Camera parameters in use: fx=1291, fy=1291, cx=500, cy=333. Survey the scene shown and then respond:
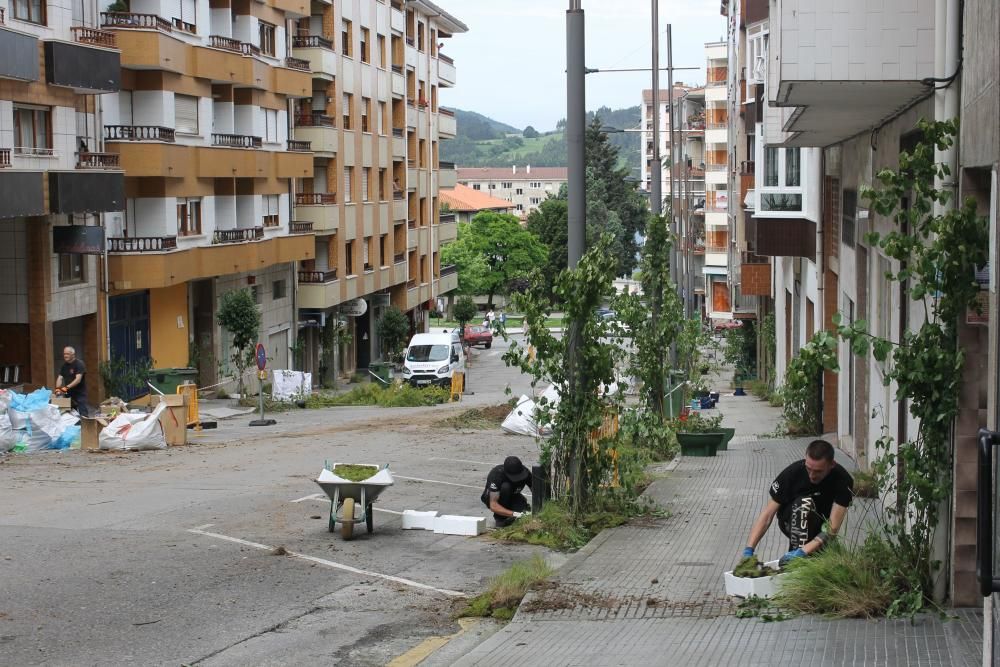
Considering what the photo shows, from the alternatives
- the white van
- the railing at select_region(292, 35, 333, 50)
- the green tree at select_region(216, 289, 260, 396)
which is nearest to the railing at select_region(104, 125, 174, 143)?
the green tree at select_region(216, 289, 260, 396)

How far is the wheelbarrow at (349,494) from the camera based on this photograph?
43.5ft

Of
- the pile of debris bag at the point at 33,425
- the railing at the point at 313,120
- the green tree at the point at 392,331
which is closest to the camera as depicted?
the pile of debris bag at the point at 33,425

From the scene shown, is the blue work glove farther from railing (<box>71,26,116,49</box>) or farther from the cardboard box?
railing (<box>71,26,116,49</box>)

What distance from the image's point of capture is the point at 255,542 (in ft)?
42.7

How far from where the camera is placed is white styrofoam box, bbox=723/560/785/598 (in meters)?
9.28

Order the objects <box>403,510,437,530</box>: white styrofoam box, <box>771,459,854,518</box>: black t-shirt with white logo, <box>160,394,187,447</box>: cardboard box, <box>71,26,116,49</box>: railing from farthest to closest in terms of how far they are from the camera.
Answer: <box>71,26,116,49</box>: railing < <box>160,394,187,447</box>: cardboard box < <box>403,510,437,530</box>: white styrofoam box < <box>771,459,854,518</box>: black t-shirt with white logo

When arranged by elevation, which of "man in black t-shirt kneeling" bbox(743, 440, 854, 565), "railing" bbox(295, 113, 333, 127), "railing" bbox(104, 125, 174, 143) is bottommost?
"man in black t-shirt kneeling" bbox(743, 440, 854, 565)

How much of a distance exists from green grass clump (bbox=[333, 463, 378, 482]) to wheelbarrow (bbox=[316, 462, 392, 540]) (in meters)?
0.10

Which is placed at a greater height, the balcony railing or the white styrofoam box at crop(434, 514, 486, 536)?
the balcony railing

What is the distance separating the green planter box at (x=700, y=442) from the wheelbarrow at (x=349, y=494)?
29.7 ft

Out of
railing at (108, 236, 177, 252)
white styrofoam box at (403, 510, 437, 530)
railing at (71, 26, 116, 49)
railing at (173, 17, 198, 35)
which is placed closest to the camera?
white styrofoam box at (403, 510, 437, 530)

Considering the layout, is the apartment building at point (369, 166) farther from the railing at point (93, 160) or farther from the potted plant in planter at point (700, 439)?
the potted plant in planter at point (700, 439)

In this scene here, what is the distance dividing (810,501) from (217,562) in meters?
5.59

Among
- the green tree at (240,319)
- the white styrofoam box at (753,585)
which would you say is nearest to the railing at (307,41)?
the green tree at (240,319)
